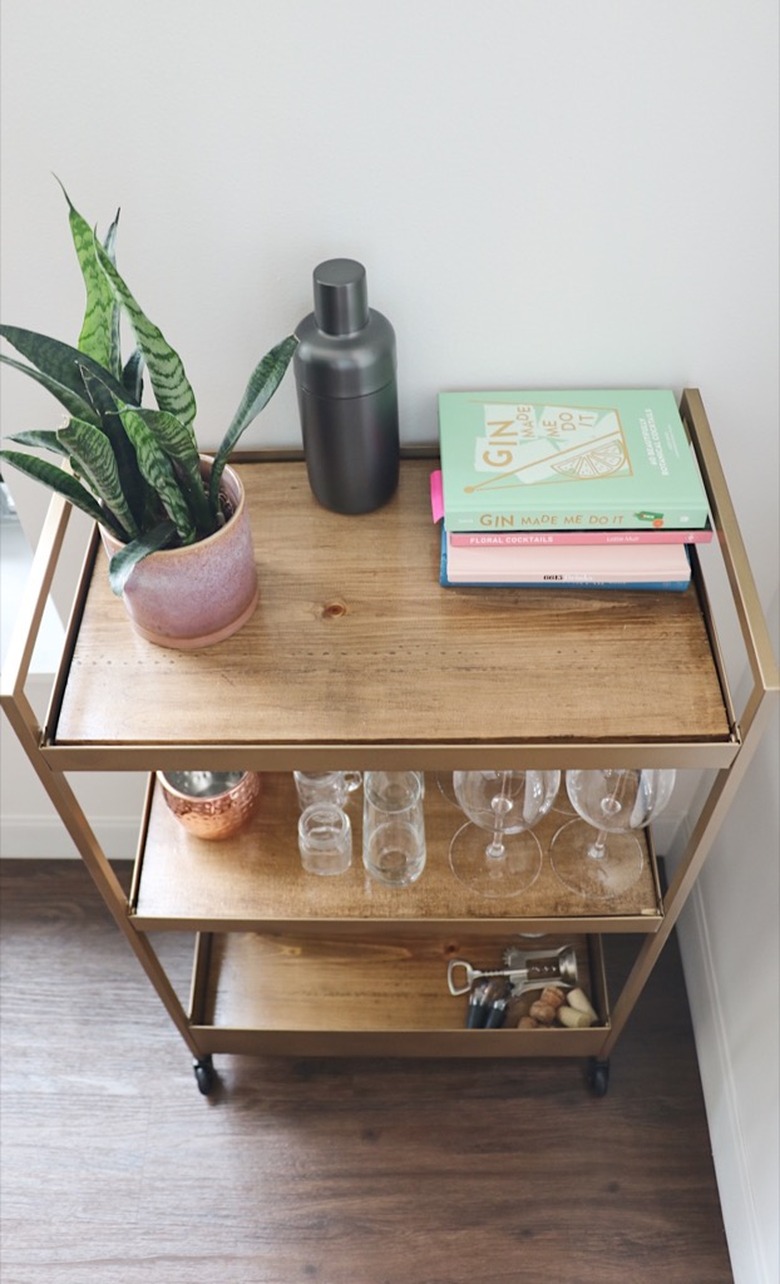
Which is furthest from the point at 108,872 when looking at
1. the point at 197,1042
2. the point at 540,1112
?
the point at 540,1112

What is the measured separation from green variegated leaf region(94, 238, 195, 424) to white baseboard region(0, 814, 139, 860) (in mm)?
971

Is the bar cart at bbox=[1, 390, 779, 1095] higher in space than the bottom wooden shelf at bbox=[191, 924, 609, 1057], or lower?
higher

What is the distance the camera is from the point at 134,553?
92 cm

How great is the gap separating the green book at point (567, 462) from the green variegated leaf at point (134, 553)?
0.83 ft

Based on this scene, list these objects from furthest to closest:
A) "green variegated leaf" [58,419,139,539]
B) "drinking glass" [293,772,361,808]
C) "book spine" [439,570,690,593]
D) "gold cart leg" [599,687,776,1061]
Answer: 1. "drinking glass" [293,772,361,808]
2. "book spine" [439,570,690,593]
3. "gold cart leg" [599,687,776,1061]
4. "green variegated leaf" [58,419,139,539]

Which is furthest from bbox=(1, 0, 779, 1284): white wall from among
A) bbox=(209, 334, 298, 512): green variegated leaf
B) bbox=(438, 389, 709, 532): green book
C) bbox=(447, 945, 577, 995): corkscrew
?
bbox=(447, 945, 577, 995): corkscrew

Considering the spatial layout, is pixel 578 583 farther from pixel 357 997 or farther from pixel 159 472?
pixel 357 997

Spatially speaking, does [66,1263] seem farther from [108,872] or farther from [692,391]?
[692,391]

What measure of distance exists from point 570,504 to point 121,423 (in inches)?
15.8

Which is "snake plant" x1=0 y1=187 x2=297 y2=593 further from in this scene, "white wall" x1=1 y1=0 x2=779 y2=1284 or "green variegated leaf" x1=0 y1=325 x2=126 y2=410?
"white wall" x1=1 y1=0 x2=779 y2=1284

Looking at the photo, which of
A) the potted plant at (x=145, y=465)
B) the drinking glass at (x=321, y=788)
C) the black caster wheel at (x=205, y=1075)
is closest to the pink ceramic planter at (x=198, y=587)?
the potted plant at (x=145, y=465)

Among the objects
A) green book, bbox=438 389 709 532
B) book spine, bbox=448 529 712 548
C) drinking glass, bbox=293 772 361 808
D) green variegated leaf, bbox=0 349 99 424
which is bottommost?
drinking glass, bbox=293 772 361 808

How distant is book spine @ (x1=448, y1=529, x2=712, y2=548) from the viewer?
40.1 inches

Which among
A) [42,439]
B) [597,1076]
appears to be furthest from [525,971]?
[42,439]
